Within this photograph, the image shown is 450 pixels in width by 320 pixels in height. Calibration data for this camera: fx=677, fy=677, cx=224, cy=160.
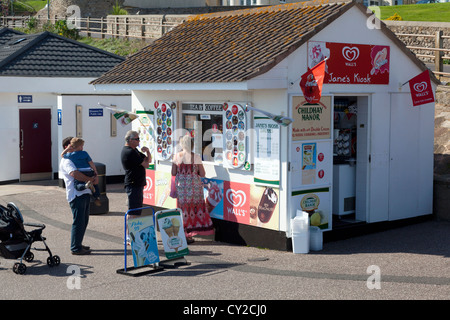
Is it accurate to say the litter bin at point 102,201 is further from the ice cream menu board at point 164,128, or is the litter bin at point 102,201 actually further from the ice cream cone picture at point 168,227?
the ice cream cone picture at point 168,227

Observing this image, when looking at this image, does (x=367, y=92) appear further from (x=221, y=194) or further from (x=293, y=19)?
(x=221, y=194)

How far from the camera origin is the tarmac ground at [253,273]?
8617 millimetres

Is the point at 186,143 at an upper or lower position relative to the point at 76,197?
upper

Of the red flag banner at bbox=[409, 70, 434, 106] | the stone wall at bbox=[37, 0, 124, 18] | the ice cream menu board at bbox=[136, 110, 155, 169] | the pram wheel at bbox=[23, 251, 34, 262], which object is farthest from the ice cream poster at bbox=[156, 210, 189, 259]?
the stone wall at bbox=[37, 0, 124, 18]

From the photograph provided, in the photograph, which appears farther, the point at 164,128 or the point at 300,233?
the point at 164,128

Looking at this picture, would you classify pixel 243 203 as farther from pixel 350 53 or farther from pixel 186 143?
pixel 350 53

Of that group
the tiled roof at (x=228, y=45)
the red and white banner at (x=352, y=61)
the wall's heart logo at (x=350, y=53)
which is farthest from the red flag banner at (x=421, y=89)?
the tiled roof at (x=228, y=45)

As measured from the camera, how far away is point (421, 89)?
1252 cm

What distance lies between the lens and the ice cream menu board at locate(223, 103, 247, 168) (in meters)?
11.5

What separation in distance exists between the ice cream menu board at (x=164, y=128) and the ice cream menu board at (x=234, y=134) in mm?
1511

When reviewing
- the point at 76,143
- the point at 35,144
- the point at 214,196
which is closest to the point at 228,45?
the point at 214,196

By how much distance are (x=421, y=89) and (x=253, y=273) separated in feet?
17.0

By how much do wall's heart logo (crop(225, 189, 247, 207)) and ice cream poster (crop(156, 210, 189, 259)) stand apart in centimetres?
152

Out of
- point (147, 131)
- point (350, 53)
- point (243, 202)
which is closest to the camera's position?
point (243, 202)
